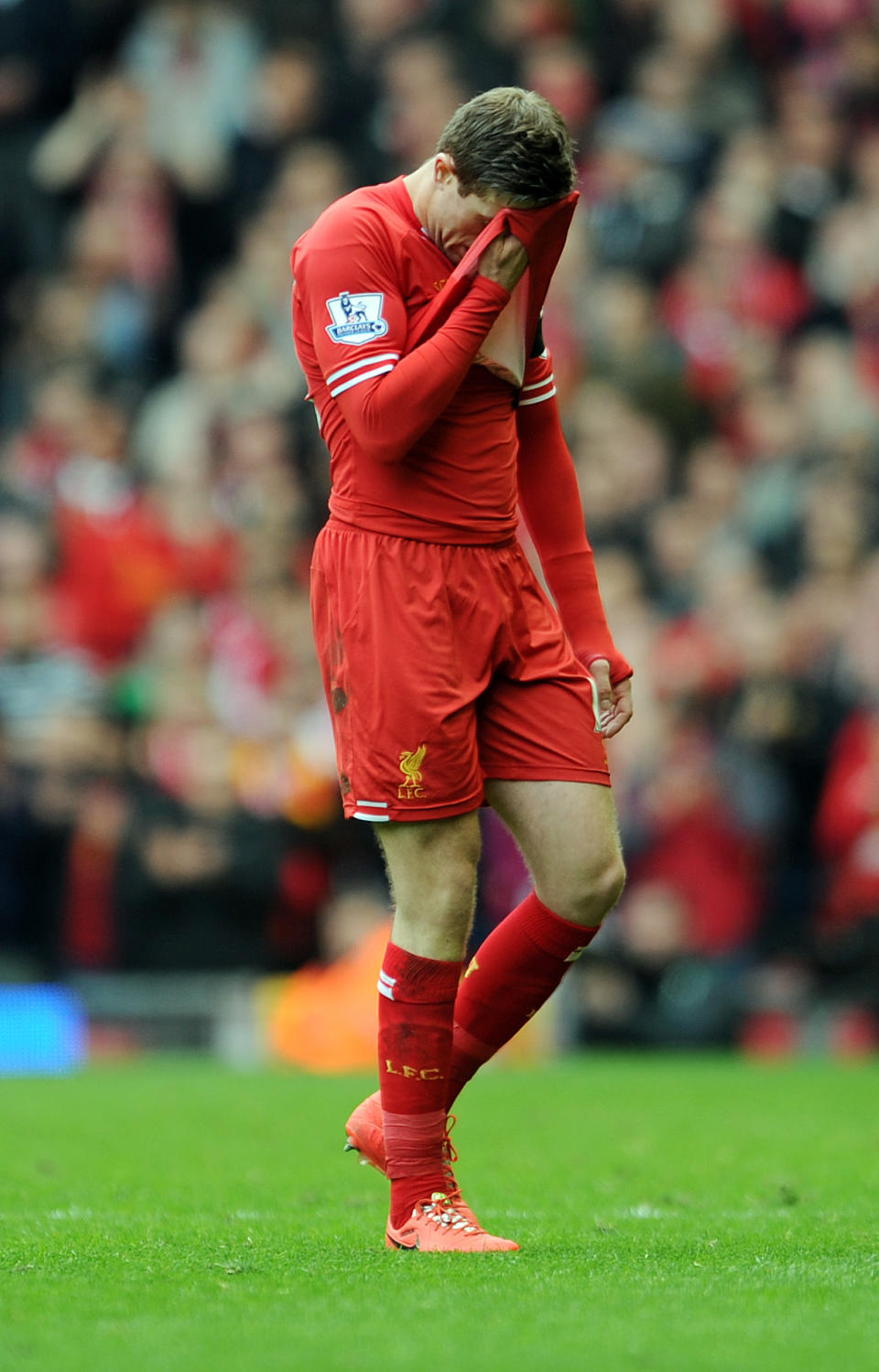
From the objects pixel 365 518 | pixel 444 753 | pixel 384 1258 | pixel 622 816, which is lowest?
pixel 622 816

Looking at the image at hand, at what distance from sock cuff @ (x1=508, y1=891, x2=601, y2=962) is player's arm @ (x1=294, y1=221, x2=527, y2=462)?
38.8 inches

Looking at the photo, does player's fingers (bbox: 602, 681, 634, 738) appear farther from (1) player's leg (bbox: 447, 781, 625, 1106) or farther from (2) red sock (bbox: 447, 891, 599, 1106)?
(2) red sock (bbox: 447, 891, 599, 1106)

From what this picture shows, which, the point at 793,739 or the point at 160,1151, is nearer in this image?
the point at 160,1151

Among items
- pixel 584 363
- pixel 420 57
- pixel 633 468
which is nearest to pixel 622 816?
pixel 633 468

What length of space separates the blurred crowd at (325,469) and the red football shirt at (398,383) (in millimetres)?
6006

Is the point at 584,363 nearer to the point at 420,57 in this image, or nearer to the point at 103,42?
the point at 420,57

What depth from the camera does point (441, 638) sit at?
4277 millimetres

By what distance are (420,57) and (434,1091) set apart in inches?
425

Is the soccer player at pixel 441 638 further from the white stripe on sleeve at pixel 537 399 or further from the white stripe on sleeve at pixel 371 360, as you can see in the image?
the white stripe on sleeve at pixel 537 399

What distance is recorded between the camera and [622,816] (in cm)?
1050

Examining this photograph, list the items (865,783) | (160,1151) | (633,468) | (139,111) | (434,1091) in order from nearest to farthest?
(434,1091), (160,1151), (865,783), (633,468), (139,111)

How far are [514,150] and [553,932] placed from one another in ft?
5.14

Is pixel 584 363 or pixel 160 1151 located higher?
pixel 584 363

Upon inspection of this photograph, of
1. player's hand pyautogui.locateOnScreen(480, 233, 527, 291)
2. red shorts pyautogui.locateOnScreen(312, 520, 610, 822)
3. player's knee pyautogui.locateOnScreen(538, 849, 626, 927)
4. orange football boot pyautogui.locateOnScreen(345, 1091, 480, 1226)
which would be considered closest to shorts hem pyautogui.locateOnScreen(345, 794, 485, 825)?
red shorts pyautogui.locateOnScreen(312, 520, 610, 822)
